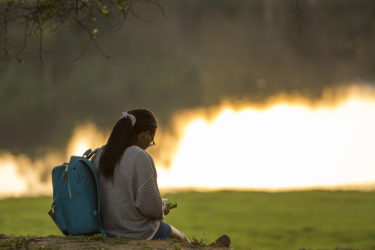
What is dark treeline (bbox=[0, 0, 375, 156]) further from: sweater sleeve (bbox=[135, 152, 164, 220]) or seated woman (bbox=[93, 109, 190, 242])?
sweater sleeve (bbox=[135, 152, 164, 220])

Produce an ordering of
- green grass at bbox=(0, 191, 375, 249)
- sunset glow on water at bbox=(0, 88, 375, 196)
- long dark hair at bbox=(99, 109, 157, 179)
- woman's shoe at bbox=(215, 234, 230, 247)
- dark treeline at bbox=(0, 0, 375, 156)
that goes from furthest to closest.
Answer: dark treeline at bbox=(0, 0, 375, 156) → sunset glow on water at bbox=(0, 88, 375, 196) → green grass at bbox=(0, 191, 375, 249) → woman's shoe at bbox=(215, 234, 230, 247) → long dark hair at bbox=(99, 109, 157, 179)

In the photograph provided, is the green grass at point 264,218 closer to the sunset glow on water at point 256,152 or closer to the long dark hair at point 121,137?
the sunset glow on water at point 256,152

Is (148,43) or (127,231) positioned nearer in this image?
(127,231)

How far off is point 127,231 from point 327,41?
1423 inches

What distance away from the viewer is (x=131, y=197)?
4.50m

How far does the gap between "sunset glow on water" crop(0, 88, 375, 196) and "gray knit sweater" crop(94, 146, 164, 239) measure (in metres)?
8.79

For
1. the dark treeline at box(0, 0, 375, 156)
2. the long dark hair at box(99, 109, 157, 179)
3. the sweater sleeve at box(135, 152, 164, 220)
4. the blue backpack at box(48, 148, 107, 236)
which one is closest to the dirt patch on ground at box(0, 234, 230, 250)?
the blue backpack at box(48, 148, 107, 236)

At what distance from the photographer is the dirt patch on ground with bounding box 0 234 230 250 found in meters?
4.39

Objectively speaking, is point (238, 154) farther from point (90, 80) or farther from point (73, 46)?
point (73, 46)

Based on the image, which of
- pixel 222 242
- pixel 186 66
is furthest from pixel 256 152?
pixel 186 66

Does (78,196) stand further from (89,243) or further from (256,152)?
(256,152)

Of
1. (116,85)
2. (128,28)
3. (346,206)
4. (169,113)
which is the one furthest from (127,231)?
(128,28)

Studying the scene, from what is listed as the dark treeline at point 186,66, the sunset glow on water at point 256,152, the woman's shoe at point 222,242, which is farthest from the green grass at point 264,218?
the dark treeline at point 186,66

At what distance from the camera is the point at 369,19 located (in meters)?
41.5
